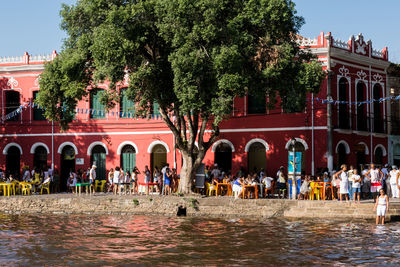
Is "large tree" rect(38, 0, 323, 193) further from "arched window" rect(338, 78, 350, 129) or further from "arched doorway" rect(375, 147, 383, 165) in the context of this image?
"arched doorway" rect(375, 147, 383, 165)

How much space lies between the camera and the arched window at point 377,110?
30.2 meters

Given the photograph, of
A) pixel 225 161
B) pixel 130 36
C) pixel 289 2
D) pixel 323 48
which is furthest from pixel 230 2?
pixel 225 161

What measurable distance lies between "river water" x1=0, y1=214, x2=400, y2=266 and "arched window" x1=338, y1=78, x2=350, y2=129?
9.25 metres

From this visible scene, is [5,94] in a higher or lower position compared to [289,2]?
lower

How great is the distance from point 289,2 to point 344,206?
800 centimetres

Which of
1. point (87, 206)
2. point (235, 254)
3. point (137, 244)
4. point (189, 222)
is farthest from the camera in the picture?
point (87, 206)

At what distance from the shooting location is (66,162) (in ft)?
104

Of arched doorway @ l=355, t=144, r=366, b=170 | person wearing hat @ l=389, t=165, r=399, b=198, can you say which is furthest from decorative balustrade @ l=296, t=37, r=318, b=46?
person wearing hat @ l=389, t=165, r=399, b=198

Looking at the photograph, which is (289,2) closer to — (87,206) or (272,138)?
(272,138)

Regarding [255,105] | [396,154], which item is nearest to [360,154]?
[396,154]

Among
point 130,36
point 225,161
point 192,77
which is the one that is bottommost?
→ point 225,161

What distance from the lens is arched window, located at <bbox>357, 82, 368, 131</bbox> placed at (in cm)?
2909

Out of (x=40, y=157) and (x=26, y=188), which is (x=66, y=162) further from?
(x=26, y=188)

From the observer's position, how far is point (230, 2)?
2169 centimetres
